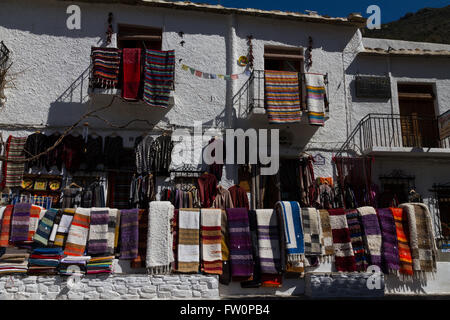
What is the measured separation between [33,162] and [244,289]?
583cm

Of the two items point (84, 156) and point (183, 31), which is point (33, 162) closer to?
point (84, 156)

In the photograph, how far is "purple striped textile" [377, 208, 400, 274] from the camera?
7.05 metres

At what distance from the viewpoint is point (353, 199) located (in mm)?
9734

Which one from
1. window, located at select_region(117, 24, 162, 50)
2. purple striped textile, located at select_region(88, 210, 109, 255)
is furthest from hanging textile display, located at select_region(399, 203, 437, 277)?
A: window, located at select_region(117, 24, 162, 50)

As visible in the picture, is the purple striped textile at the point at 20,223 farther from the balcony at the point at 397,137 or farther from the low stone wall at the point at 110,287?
the balcony at the point at 397,137

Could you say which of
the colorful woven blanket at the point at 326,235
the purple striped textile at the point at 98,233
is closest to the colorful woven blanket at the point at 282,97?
the colorful woven blanket at the point at 326,235

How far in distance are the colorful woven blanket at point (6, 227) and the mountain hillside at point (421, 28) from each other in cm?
2214

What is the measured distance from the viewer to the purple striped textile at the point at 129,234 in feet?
22.0

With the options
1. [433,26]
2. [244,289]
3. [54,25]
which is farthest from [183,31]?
[433,26]

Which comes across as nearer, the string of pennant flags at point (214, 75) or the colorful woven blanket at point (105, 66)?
the colorful woven blanket at point (105, 66)

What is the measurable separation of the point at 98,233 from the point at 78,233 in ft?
1.13

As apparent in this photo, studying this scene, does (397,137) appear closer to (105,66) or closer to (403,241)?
(403,241)

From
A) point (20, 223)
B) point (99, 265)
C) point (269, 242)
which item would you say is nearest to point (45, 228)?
point (20, 223)

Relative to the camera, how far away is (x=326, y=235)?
718 centimetres
